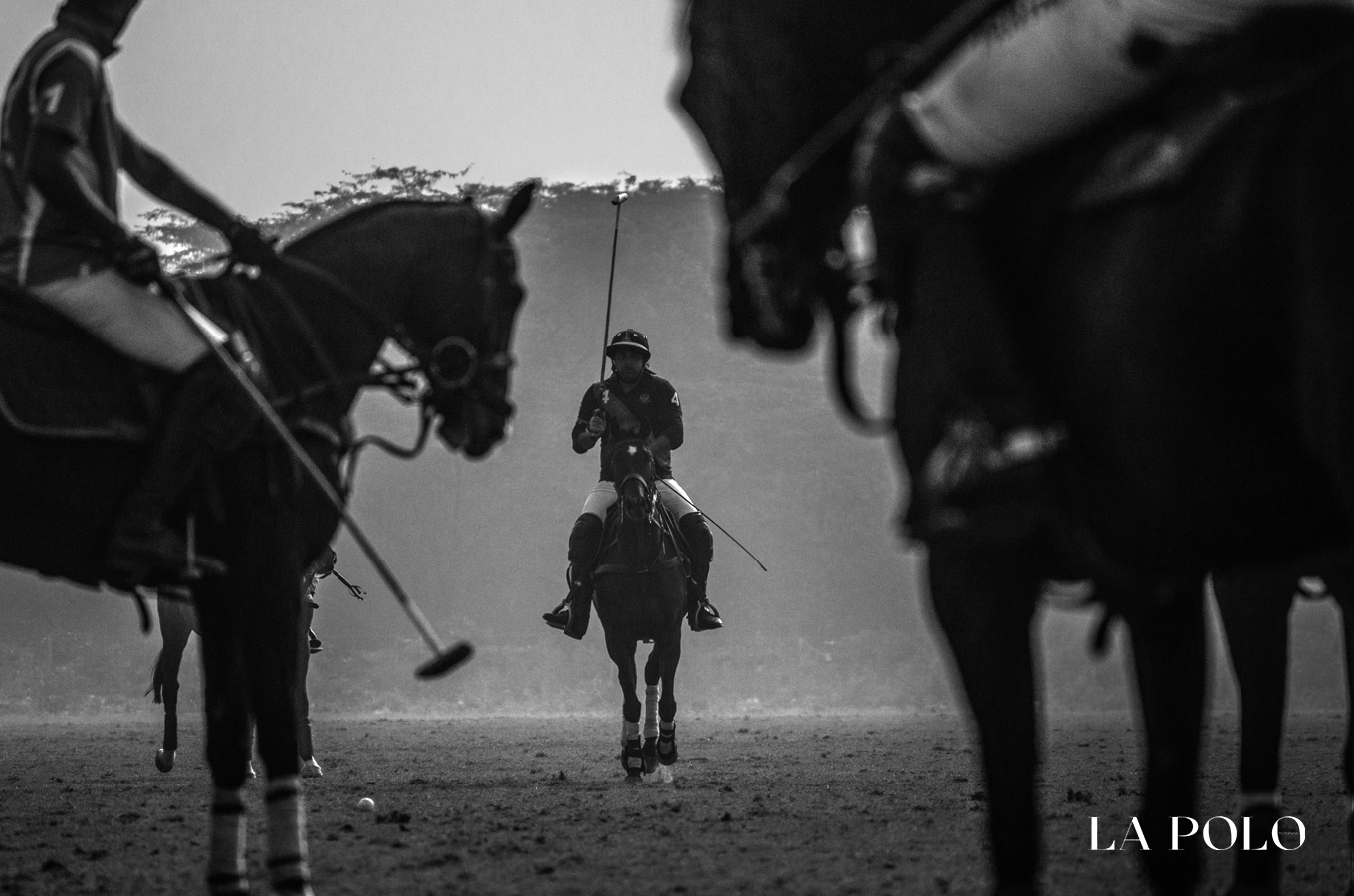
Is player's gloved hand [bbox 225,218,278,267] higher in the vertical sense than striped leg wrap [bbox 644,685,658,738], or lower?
higher

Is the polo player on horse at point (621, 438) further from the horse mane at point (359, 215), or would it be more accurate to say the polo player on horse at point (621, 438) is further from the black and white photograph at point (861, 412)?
the horse mane at point (359, 215)

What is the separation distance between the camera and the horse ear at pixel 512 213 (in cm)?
754

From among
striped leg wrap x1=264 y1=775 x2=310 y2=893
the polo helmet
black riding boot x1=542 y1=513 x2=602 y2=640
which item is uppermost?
the polo helmet

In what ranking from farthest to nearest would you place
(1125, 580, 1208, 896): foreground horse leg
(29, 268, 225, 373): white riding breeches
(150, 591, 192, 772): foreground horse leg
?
(150, 591, 192, 772): foreground horse leg
(29, 268, 225, 373): white riding breeches
(1125, 580, 1208, 896): foreground horse leg

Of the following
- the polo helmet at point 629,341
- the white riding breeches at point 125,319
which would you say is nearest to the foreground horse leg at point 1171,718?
the white riding breeches at point 125,319

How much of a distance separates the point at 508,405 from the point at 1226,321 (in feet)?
15.3

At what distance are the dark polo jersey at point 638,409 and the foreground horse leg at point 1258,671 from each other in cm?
882

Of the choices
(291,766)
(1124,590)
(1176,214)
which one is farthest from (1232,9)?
(291,766)

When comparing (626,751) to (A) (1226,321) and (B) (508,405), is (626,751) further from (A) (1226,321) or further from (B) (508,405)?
(A) (1226,321)

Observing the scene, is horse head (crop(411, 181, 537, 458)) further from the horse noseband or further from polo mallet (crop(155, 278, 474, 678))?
polo mallet (crop(155, 278, 474, 678))

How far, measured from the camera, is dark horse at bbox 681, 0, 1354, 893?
3070 mm

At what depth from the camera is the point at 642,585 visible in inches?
604

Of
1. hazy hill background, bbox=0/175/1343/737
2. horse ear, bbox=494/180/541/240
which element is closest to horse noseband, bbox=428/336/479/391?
horse ear, bbox=494/180/541/240

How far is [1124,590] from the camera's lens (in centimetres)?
386
